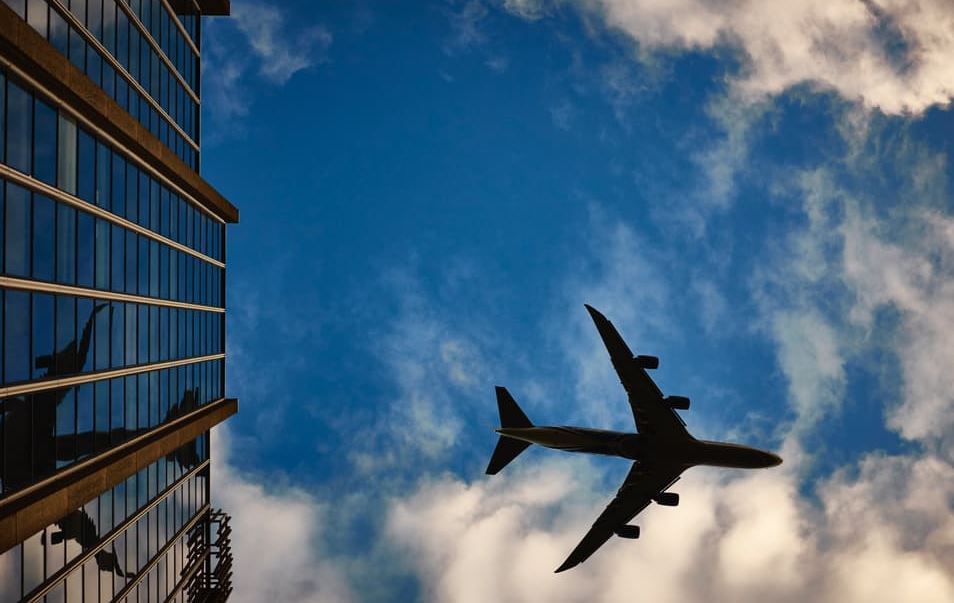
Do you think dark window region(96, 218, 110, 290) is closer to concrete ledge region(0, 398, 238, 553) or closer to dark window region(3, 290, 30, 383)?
dark window region(3, 290, 30, 383)

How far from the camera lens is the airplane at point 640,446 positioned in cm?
3097

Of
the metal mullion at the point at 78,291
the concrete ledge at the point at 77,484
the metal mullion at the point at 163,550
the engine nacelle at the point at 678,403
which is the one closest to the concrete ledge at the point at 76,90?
the metal mullion at the point at 78,291

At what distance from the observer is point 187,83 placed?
38469 millimetres

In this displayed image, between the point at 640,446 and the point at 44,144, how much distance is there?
1189 inches

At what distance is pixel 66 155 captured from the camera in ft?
70.7

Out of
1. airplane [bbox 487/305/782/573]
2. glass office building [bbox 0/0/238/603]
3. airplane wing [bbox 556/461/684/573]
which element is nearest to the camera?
glass office building [bbox 0/0/238/603]

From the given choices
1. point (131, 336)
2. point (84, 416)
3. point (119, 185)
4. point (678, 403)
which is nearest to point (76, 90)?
point (119, 185)

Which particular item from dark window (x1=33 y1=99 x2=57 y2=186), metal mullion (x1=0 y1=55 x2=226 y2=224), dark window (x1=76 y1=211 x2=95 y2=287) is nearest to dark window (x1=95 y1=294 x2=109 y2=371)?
dark window (x1=76 y1=211 x2=95 y2=287)

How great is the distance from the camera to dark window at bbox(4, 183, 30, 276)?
17891 millimetres

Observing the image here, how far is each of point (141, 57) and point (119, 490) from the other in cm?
2196

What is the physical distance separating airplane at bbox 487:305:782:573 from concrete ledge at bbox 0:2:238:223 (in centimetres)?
2305

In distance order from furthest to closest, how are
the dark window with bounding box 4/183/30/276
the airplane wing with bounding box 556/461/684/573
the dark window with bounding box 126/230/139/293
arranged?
the airplane wing with bounding box 556/461/684/573 < the dark window with bounding box 126/230/139/293 < the dark window with bounding box 4/183/30/276

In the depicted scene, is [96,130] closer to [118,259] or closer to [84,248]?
[84,248]

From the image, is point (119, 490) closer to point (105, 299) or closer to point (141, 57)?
point (105, 299)
